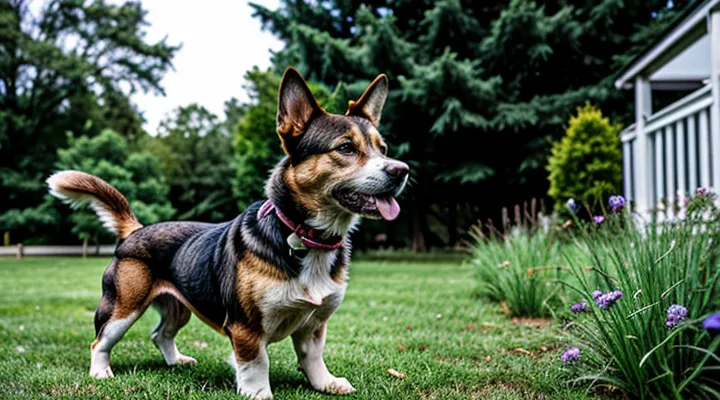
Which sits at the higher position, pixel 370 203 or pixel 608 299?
pixel 370 203

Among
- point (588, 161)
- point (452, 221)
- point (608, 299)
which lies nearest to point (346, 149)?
point (608, 299)

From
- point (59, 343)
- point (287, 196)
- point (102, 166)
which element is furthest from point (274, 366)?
point (102, 166)

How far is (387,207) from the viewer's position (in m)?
2.86

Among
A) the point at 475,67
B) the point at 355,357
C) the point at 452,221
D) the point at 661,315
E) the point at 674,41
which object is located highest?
the point at 475,67

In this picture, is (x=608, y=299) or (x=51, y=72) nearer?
(x=608, y=299)

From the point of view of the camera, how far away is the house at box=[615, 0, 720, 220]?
7.25m

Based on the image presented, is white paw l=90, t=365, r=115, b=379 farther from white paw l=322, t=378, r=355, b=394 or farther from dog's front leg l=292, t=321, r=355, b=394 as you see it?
white paw l=322, t=378, r=355, b=394

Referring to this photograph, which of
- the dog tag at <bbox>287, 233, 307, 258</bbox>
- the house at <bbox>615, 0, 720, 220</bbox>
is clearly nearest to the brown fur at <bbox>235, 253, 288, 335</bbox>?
the dog tag at <bbox>287, 233, 307, 258</bbox>

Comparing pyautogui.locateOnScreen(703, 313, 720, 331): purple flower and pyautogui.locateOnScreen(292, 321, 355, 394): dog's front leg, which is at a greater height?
pyautogui.locateOnScreen(703, 313, 720, 331): purple flower

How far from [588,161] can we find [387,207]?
11.4 m

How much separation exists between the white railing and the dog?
4.65 metres

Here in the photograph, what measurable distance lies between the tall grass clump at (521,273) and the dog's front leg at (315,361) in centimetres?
236

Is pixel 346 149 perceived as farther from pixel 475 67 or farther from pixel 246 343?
pixel 475 67

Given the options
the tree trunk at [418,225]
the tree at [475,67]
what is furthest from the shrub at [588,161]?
the tree trunk at [418,225]
